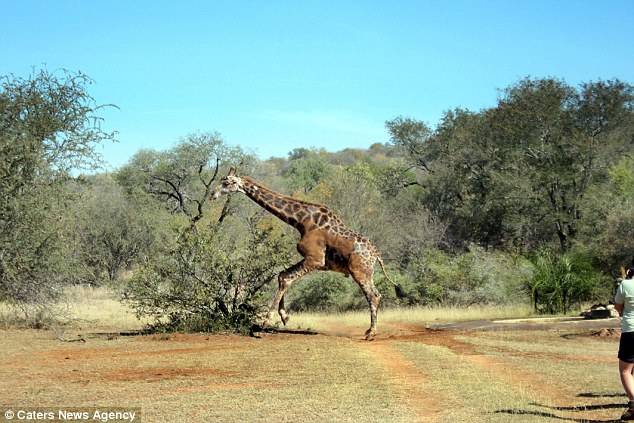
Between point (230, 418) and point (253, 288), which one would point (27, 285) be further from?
point (230, 418)

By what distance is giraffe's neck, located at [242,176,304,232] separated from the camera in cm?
1784

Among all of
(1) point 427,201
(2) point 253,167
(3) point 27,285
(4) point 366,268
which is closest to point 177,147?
(2) point 253,167

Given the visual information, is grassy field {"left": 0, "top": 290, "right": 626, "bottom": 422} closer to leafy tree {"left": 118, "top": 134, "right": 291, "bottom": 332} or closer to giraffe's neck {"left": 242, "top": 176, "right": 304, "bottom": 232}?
leafy tree {"left": 118, "top": 134, "right": 291, "bottom": 332}

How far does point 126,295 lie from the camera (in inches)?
687

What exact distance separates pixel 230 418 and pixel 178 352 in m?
5.91

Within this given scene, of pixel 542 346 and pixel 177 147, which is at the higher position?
pixel 177 147

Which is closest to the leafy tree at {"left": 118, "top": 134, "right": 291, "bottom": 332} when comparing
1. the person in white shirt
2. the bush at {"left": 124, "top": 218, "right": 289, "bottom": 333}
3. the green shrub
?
the bush at {"left": 124, "top": 218, "right": 289, "bottom": 333}

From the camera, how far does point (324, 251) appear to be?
56.9ft

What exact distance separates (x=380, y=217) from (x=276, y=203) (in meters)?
17.1

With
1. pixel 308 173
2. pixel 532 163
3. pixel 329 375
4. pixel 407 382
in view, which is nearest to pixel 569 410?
pixel 407 382

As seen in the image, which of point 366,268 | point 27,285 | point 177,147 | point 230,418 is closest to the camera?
point 230,418

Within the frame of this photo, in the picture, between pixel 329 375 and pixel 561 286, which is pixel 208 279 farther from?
pixel 561 286

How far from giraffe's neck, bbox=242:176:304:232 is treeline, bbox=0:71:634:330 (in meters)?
0.44

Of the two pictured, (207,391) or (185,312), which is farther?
(185,312)
